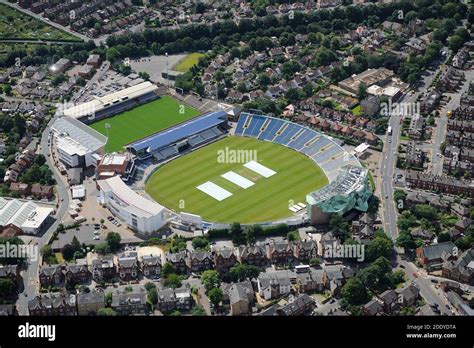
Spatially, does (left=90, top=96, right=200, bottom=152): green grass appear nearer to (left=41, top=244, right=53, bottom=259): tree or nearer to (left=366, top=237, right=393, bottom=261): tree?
(left=41, top=244, right=53, bottom=259): tree

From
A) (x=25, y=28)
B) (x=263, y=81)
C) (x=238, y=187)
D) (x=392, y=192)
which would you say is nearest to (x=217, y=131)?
(x=238, y=187)

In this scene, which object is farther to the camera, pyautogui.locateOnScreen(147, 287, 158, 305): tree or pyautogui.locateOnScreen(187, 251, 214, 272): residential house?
pyautogui.locateOnScreen(187, 251, 214, 272): residential house

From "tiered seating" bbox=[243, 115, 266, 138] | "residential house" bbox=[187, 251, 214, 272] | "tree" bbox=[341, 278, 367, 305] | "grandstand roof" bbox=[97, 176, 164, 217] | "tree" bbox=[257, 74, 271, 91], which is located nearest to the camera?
"tree" bbox=[341, 278, 367, 305]

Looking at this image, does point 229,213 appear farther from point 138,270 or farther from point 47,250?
point 47,250
